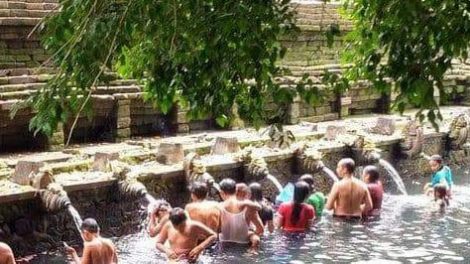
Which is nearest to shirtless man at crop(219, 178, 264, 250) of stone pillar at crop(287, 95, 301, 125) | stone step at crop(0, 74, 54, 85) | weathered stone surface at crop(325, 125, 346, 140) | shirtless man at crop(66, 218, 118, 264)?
shirtless man at crop(66, 218, 118, 264)

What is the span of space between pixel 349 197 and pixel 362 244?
144cm

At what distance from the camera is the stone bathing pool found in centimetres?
1058

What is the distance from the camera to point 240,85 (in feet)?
20.4

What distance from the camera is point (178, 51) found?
5965 mm

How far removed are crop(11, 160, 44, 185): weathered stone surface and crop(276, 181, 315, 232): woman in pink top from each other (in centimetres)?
341

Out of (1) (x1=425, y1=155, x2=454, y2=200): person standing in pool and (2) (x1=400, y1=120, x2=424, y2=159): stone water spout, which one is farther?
(2) (x1=400, y1=120, x2=424, y2=159): stone water spout

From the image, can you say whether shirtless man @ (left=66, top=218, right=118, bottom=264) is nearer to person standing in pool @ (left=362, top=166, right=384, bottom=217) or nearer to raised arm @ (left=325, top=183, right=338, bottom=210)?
raised arm @ (left=325, top=183, right=338, bottom=210)

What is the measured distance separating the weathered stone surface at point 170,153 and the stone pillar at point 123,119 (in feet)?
10.4

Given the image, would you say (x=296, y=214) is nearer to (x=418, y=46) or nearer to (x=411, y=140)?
(x=418, y=46)

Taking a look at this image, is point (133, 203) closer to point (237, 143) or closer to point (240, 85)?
point (237, 143)

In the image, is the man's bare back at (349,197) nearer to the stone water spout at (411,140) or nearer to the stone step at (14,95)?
the stone water spout at (411,140)

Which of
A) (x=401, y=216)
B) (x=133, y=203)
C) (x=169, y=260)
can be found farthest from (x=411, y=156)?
(x=169, y=260)

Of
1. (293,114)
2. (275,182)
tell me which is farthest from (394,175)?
(293,114)

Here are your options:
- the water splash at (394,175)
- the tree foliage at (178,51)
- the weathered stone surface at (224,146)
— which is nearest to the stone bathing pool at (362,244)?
the weathered stone surface at (224,146)
